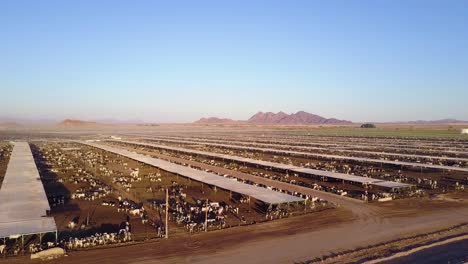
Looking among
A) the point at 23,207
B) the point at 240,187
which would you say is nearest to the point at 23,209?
the point at 23,207

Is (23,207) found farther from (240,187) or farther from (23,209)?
(240,187)

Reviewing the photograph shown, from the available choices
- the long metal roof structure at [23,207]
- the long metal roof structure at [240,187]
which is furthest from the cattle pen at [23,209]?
the long metal roof structure at [240,187]

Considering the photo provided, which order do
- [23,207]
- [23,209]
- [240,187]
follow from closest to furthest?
[23,209]
[23,207]
[240,187]

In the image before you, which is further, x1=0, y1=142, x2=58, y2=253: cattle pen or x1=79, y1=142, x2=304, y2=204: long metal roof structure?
x1=79, y1=142, x2=304, y2=204: long metal roof structure

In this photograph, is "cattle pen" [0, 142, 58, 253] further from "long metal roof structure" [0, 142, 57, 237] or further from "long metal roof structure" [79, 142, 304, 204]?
"long metal roof structure" [79, 142, 304, 204]

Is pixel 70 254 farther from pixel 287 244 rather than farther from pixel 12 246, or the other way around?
pixel 287 244

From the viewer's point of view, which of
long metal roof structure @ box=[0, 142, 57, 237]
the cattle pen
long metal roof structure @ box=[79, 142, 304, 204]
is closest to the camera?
the cattle pen

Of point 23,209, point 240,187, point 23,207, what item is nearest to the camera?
point 23,209

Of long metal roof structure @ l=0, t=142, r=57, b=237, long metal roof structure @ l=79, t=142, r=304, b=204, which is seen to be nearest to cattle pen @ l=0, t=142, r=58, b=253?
long metal roof structure @ l=0, t=142, r=57, b=237
